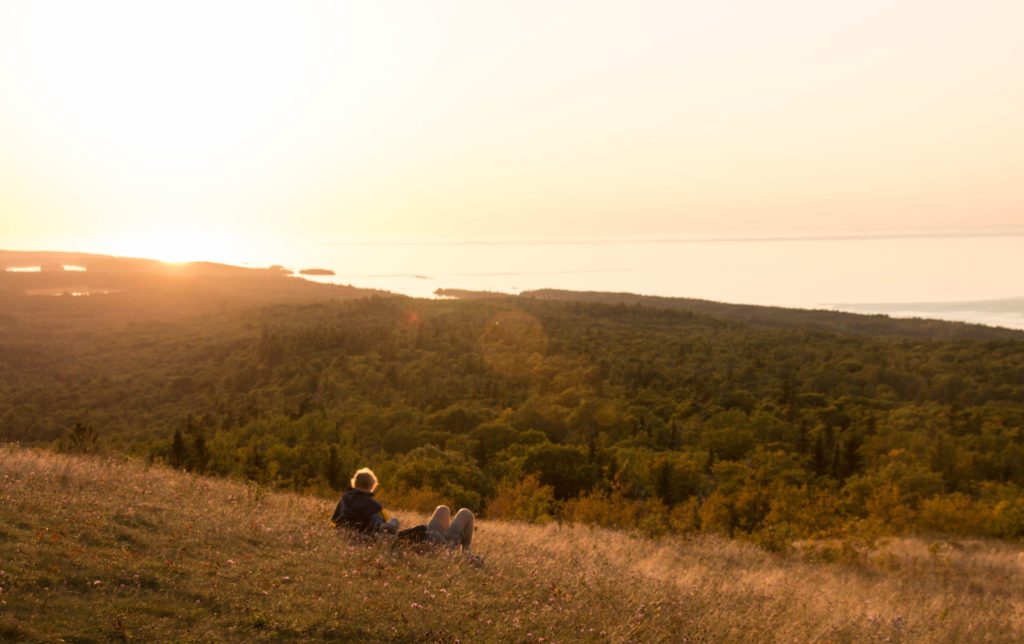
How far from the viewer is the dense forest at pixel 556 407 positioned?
3122 centimetres

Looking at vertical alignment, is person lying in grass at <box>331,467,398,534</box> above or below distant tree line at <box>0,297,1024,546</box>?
above

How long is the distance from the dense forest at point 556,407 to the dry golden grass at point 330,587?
8.06 m

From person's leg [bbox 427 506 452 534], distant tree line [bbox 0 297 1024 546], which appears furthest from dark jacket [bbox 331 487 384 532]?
distant tree line [bbox 0 297 1024 546]

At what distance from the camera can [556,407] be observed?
5591 centimetres

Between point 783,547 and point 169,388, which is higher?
point 783,547

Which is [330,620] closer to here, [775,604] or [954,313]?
[775,604]

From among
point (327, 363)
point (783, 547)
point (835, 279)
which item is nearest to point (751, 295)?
point (835, 279)

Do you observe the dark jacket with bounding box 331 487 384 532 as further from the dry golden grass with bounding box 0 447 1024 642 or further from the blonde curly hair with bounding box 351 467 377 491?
the dry golden grass with bounding box 0 447 1024 642

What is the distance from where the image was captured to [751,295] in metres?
170

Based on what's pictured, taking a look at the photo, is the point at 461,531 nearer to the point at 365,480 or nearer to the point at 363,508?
the point at 363,508

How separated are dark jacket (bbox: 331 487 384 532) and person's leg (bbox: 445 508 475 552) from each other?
3.62 feet

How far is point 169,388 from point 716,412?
52995 millimetres

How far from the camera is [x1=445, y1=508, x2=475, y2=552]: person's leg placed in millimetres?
11086

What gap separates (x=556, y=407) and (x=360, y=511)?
4538 cm
